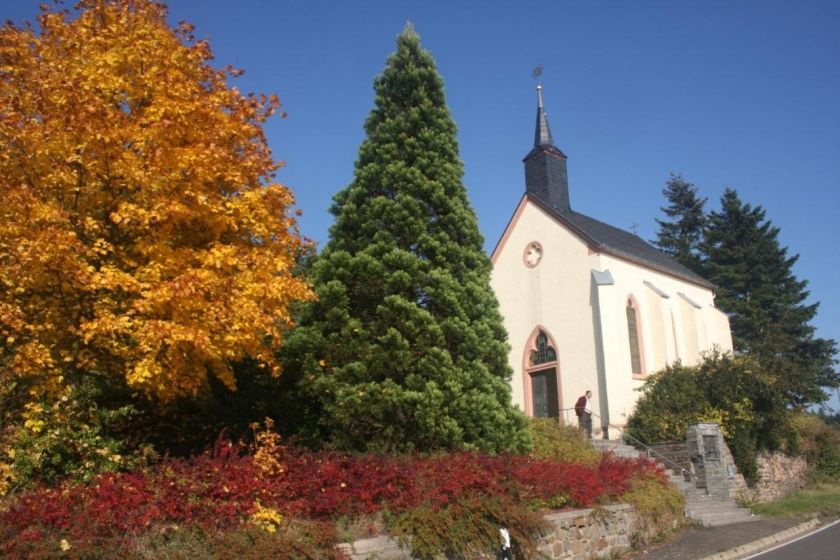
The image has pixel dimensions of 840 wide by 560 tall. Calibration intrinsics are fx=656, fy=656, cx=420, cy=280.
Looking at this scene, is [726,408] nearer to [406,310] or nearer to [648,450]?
[648,450]

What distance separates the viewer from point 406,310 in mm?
10328

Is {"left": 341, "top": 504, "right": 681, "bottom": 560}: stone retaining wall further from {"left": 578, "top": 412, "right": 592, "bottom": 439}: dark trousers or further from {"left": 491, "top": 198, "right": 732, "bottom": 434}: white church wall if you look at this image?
{"left": 491, "top": 198, "right": 732, "bottom": 434}: white church wall

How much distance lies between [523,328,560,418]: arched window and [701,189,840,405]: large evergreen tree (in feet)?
66.6

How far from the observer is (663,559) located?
10.7 metres

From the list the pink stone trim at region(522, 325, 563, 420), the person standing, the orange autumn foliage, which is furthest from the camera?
the pink stone trim at region(522, 325, 563, 420)

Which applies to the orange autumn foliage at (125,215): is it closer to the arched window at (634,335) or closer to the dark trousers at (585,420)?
the dark trousers at (585,420)

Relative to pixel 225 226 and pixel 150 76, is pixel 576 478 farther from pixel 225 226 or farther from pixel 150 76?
pixel 150 76

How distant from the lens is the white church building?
2158cm

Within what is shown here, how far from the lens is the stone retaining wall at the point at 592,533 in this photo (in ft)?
31.4

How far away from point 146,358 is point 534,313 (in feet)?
60.3

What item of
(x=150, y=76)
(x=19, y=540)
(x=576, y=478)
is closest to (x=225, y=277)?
(x=150, y=76)

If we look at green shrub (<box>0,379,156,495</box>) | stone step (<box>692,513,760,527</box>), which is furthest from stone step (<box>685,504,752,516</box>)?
green shrub (<box>0,379,156,495</box>)

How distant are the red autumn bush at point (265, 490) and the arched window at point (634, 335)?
13225 mm

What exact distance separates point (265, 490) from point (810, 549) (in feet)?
31.8
